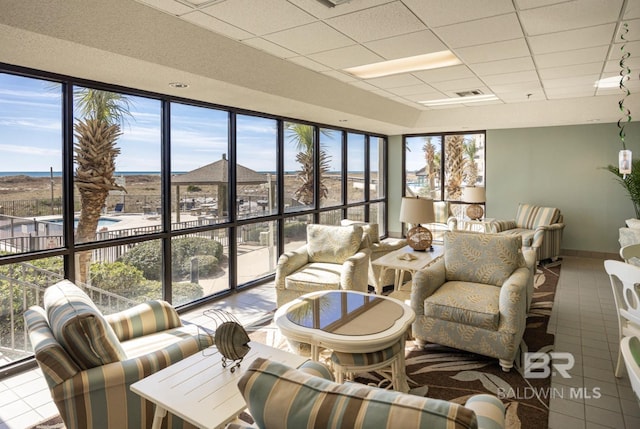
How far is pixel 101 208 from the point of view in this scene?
→ 3.82 m

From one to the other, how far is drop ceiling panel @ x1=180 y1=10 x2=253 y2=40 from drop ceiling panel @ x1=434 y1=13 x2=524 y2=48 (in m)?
1.53

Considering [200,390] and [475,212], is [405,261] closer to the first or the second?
[200,390]

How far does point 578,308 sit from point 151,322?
437cm

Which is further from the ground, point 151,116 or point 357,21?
point 357,21

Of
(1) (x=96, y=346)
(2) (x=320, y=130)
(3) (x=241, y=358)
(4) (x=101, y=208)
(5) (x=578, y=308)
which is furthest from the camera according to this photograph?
(2) (x=320, y=130)

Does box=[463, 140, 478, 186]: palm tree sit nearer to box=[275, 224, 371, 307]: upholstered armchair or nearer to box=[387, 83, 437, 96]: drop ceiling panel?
box=[387, 83, 437, 96]: drop ceiling panel

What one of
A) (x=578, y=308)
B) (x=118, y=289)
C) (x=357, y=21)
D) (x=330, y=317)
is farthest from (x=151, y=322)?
(x=578, y=308)

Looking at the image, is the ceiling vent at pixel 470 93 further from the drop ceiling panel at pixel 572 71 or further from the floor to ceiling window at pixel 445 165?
the floor to ceiling window at pixel 445 165

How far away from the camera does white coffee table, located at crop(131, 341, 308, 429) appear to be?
1.54m

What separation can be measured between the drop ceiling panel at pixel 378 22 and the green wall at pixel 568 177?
5.49 meters

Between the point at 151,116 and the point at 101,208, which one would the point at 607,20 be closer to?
the point at 151,116

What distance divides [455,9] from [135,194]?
326cm

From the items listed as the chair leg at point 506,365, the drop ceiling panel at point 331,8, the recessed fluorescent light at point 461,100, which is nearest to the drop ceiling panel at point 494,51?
the drop ceiling panel at point 331,8

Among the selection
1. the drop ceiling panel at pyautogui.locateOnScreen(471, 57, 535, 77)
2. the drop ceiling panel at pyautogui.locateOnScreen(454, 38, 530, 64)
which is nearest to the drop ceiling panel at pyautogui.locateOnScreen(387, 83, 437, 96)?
the drop ceiling panel at pyautogui.locateOnScreen(471, 57, 535, 77)
